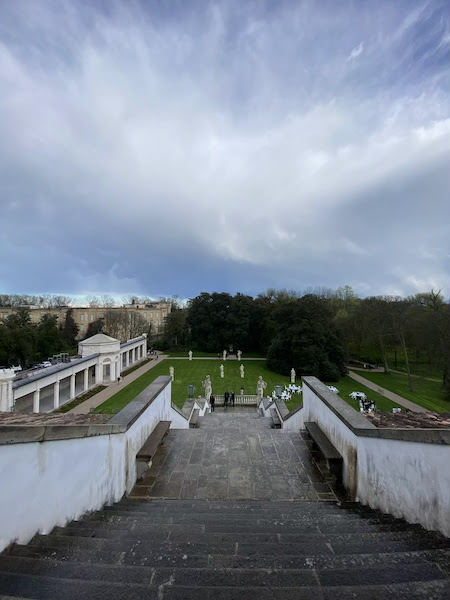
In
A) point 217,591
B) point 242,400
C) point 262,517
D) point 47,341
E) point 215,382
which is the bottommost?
point 242,400

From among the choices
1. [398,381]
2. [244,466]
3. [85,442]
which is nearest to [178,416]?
[244,466]

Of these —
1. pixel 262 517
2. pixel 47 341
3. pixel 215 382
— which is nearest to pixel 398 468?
pixel 262 517

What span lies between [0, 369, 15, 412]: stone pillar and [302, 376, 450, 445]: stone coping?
17.7 m

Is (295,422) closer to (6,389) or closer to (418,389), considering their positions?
(6,389)

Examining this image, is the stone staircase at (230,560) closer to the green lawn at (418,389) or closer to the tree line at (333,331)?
the green lawn at (418,389)

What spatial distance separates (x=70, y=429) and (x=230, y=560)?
2.24 m

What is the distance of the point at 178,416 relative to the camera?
904 cm

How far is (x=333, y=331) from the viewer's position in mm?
32312

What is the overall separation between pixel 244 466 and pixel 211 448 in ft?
3.35

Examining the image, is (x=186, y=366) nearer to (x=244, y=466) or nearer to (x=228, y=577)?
(x=244, y=466)

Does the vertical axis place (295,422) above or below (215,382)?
above

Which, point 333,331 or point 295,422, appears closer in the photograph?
point 295,422

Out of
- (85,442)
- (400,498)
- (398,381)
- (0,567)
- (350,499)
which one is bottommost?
(398,381)

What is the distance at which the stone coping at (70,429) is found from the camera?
2949 millimetres
